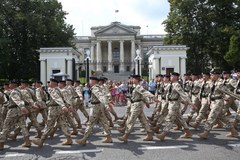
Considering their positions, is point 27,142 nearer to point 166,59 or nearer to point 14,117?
point 14,117

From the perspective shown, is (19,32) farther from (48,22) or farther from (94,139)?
(94,139)

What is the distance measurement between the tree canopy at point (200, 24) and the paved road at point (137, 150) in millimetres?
33123

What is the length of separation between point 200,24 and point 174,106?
3550 centimetres

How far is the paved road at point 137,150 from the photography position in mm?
9469

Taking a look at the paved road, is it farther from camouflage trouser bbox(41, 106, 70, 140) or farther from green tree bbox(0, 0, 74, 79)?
green tree bbox(0, 0, 74, 79)

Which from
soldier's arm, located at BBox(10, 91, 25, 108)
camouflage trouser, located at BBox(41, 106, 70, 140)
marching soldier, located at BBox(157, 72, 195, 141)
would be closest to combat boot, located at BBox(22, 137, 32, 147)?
camouflage trouser, located at BBox(41, 106, 70, 140)

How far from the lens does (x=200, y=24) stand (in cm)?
4525

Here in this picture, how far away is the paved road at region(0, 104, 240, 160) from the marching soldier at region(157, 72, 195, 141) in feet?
0.94

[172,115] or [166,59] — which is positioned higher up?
[166,59]

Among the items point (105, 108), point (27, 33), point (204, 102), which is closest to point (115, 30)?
point (27, 33)

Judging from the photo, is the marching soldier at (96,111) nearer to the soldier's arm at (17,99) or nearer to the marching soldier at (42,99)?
the soldier's arm at (17,99)

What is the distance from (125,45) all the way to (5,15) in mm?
46828

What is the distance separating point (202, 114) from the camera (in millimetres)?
12625

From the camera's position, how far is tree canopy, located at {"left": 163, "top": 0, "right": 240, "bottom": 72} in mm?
44000
